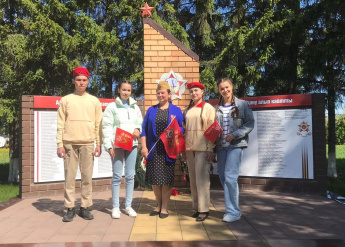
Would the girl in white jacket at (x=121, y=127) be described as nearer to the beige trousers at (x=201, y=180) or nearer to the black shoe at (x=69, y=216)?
the black shoe at (x=69, y=216)

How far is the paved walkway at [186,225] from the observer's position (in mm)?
3713

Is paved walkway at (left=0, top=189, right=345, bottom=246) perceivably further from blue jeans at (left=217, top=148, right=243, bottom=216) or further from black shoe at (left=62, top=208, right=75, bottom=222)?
blue jeans at (left=217, top=148, right=243, bottom=216)

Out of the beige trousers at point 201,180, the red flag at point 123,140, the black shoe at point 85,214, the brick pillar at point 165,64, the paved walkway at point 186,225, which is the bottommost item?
the paved walkway at point 186,225

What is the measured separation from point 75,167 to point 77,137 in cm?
46

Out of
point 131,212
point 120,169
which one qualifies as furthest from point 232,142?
point 131,212

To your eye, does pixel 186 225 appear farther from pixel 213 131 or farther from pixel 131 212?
pixel 213 131

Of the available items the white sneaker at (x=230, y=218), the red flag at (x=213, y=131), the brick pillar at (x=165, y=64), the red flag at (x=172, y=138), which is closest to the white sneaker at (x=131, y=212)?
the red flag at (x=172, y=138)

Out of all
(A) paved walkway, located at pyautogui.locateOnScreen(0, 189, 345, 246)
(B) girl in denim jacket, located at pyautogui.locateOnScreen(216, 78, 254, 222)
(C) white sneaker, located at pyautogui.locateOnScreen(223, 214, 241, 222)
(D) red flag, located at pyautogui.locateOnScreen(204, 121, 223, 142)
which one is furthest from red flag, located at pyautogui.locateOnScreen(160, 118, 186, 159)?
(C) white sneaker, located at pyautogui.locateOnScreen(223, 214, 241, 222)

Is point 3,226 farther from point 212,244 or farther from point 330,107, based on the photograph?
point 330,107

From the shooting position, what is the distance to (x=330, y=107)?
11.2m

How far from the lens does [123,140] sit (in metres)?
4.62

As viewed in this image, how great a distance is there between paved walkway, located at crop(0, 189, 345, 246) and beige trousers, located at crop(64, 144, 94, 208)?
301 millimetres

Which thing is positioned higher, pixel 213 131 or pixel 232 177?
pixel 213 131

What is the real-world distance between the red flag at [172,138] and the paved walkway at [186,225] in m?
0.97
